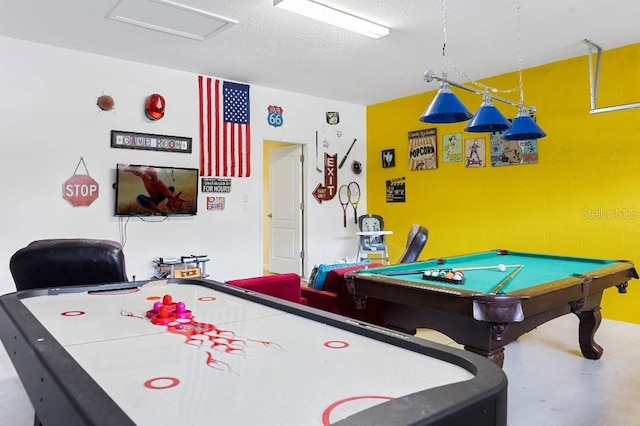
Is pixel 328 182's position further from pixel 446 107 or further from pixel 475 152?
pixel 446 107

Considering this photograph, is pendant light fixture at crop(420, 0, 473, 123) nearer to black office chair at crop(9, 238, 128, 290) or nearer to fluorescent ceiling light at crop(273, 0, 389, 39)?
fluorescent ceiling light at crop(273, 0, 389, 39)

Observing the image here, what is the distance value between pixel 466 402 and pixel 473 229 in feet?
17.2

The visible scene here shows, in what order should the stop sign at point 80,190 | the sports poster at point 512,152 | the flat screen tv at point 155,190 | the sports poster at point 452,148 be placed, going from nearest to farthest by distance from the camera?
the stop sign at point 80,190 < the flat screen tv at point 155,190 < the sports poster at point 512,152 < the sports poster at point 452,148

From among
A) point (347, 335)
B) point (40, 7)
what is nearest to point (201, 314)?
point (347, 335)

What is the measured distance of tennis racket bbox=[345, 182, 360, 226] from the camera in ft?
23.8

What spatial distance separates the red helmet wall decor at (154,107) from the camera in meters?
5.13

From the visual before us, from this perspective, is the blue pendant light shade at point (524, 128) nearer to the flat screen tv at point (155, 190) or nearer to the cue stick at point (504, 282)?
the cue stick at point (504, 282)

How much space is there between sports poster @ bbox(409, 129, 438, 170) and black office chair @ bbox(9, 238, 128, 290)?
4655 millimetres

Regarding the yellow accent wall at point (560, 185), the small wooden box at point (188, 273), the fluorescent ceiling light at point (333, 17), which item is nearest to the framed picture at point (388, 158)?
the yellow accent wall at point (560, 185)

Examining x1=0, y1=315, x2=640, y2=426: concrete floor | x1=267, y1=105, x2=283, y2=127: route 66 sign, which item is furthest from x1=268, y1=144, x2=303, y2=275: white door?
x1=0, y1=315, x2=640, y2=426: concrete floor

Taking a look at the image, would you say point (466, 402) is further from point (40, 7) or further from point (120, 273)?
point (40, 7)

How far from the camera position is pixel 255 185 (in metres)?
6.18

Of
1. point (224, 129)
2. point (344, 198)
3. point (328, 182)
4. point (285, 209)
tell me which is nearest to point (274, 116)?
point (224, 129)

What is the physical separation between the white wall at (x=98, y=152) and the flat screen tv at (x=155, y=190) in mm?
140
